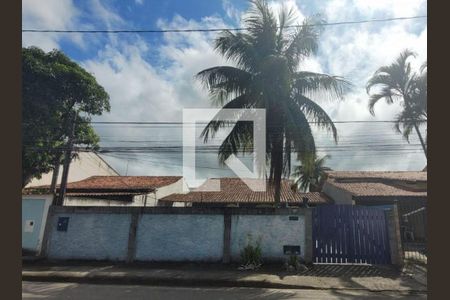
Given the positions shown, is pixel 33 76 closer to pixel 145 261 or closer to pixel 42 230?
pixel 42 230

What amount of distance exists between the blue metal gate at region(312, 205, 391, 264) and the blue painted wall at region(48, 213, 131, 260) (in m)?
6.04

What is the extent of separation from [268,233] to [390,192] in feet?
30.6

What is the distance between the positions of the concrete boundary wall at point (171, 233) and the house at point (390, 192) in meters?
4.98

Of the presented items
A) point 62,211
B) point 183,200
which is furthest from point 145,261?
point 183,200

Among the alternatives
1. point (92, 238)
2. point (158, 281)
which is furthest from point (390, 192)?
point (92, 238)

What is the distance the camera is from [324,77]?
11500 mm

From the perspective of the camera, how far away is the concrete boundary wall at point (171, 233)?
9.95 metres

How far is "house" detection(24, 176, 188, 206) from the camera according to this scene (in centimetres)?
1674

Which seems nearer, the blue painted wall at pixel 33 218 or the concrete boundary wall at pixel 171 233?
the concrete boundary wall at pixel 171 233

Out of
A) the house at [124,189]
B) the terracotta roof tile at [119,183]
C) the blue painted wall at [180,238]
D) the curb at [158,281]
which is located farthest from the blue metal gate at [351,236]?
the terracotta roof tile at [119,183]

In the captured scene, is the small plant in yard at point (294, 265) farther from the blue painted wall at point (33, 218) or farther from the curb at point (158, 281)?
the blue painted wall at point (33, 218)

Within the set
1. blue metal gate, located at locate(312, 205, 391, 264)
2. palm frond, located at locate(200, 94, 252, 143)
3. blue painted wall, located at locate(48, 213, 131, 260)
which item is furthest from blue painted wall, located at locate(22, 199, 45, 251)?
blue metal gate, located at locate(312, 205, 391, 264)

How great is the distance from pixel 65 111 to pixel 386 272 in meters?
15.7

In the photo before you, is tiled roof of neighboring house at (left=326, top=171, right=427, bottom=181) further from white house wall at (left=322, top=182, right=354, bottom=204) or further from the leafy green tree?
the leafy green tree
